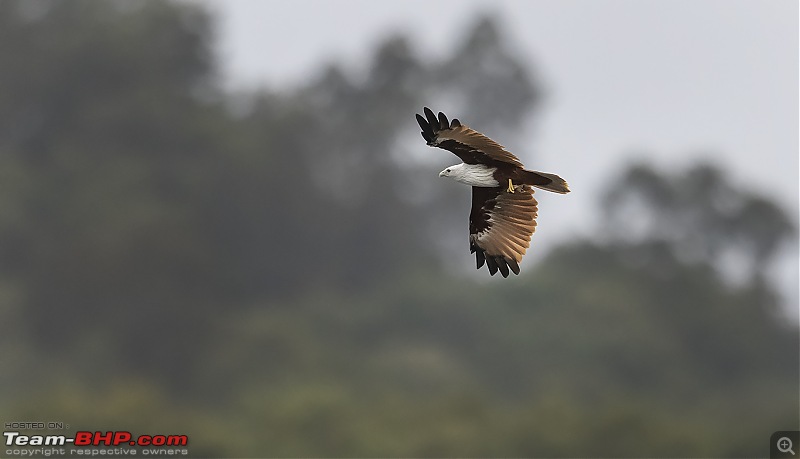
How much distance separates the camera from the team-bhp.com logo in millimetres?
25766

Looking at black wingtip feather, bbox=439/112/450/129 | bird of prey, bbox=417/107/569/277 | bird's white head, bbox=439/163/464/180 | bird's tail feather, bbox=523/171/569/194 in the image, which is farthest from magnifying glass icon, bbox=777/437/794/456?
black wingtip feather, bbox=439/112/450/129

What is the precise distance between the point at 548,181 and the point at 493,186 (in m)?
0.74

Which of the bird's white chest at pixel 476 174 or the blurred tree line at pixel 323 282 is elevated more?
the blurred tree line at pixel 323 282

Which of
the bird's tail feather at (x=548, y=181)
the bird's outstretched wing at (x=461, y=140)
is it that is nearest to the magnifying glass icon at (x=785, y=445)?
the bird's tail feather at (x=548, y=181)

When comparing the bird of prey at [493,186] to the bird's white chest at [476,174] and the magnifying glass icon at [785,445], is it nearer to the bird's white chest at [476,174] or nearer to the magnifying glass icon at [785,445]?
the bird's white chest at [476,174]

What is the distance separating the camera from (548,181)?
13859 mm

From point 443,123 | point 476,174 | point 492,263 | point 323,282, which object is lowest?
point 492,263

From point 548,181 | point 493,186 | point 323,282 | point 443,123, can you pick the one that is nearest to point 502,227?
point 493,186

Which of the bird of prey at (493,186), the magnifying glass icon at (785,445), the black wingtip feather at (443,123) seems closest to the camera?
the black wingtip feather at (443,123)

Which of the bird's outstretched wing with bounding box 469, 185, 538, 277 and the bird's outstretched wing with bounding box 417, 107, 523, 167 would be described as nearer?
the bird's outstretched wing with bounding box 417, 107, 523, 167

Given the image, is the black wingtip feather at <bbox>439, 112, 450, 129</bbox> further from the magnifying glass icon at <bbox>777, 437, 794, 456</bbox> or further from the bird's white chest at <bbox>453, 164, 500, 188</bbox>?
the magnifying glass icon at <bbox>777, 437, 794, 456</bbox>

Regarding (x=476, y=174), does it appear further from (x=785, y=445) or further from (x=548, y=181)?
(x=785, y=445)

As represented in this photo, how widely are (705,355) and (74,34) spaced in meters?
24.7

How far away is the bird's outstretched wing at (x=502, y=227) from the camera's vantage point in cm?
1523
